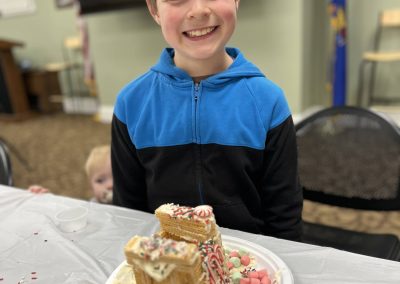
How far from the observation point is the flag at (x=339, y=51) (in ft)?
9.93

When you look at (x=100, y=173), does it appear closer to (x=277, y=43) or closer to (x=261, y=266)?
(x=261, y=266)

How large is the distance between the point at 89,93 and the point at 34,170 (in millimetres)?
2317

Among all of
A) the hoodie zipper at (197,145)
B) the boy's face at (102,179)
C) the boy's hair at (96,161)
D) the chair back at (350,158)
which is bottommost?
the boy's face at (102,179)

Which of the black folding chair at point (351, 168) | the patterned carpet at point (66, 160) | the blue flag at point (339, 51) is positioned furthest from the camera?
the blue flag at point (339, 51)

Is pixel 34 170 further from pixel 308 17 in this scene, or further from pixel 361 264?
pixel 361 264

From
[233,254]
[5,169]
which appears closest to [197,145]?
[233,254]

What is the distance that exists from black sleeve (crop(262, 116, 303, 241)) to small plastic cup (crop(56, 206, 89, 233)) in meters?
0.46

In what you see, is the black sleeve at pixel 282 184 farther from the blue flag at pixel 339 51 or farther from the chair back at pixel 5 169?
the blue flag at pixel 339 51

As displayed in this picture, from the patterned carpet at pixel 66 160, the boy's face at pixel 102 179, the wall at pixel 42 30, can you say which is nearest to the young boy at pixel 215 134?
the boy's face at pixel 102 179

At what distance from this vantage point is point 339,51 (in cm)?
313

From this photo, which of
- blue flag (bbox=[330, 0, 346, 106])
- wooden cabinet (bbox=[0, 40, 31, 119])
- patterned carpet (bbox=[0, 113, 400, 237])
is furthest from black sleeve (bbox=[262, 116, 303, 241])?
wooden cabinet (bbox=[0, 40, 31, 119])

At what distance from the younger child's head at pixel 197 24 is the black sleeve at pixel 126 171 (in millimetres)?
283

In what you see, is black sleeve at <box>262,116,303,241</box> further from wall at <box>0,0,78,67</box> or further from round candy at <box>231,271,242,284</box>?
wall at <box>0,0,78,67</box>

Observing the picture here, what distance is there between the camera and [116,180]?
42.1 inches
